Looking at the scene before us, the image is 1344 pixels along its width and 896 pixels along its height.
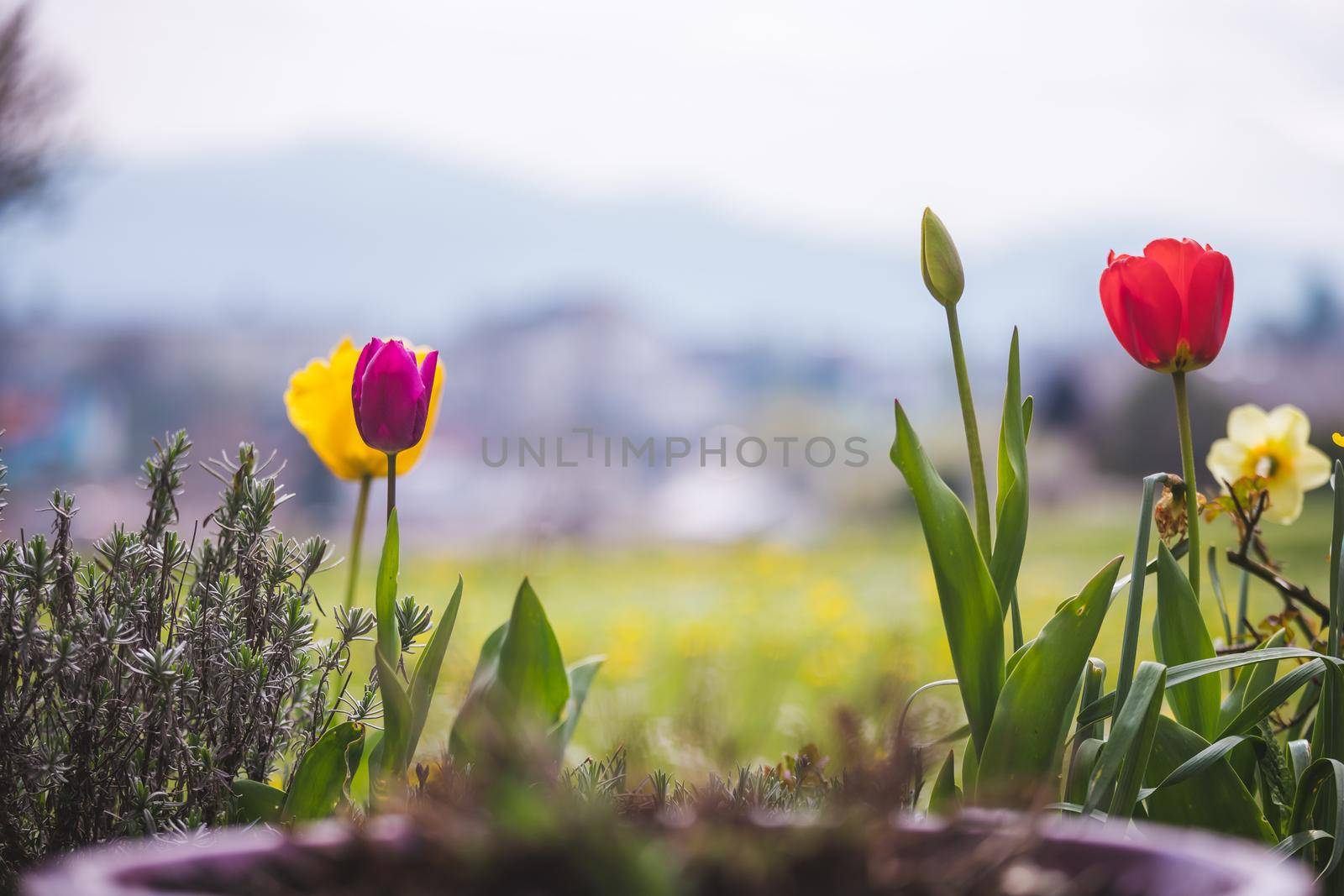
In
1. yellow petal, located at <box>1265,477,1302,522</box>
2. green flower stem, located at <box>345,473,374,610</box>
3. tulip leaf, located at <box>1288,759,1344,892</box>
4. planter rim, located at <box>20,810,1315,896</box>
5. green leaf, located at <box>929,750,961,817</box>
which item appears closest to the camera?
planter rim, located at <box>20,810,1315,896</box>

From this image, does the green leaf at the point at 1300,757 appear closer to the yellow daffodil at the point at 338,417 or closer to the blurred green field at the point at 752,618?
the blurred green field at the point at 752,618

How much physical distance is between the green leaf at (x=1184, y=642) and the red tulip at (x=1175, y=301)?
18cm

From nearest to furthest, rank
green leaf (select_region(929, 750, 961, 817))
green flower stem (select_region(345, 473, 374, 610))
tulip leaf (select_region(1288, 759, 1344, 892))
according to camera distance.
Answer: tulip leaf (select_region(1288, 759, 1344, 892)) → green leaf (select_region(929, 750, 961, 817)) → green flower stem (select_region(345, 473, 374, 610))

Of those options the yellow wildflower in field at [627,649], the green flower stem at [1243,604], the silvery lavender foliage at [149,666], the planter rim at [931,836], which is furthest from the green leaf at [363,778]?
the yellow wildflower in field at [627,649]

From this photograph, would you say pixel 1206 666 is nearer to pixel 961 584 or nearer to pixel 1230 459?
pixel 961 584

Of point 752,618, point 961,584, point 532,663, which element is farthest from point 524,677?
point 752,618

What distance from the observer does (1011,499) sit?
0.98m

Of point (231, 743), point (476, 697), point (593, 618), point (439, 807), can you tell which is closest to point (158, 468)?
point (231, 743)

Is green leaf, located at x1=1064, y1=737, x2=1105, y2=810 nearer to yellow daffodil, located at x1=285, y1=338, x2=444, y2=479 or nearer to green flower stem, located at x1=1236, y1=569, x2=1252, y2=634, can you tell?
green flower stem, located at x1=1236, y1=569, x2=1252, y2=634

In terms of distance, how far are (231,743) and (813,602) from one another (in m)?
2.77

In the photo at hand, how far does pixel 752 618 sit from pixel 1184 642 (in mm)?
3168

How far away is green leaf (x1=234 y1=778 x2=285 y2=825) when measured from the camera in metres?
0.90

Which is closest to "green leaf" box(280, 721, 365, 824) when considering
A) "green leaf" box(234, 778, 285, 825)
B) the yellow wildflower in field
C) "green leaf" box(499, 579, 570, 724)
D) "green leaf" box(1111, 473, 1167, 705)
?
"green leaf" box(234, 778, 285, 825)

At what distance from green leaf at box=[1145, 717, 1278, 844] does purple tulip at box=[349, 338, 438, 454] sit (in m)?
0.67
